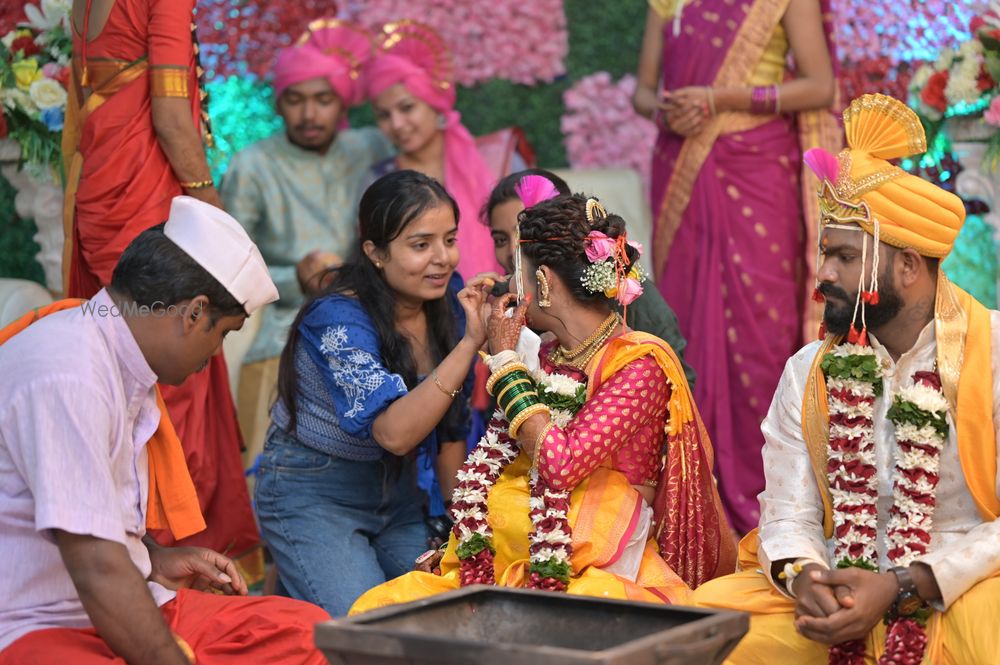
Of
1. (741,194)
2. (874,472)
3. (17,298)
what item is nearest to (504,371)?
(874,472)

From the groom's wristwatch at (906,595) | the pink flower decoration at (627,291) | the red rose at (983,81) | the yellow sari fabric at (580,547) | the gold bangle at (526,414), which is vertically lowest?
the yellow sari fabric at (580,547)

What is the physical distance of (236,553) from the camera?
575 cm

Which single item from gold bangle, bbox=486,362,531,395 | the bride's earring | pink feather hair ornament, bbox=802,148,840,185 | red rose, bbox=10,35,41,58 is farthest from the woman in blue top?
red rose, bbox=10,35,41,58

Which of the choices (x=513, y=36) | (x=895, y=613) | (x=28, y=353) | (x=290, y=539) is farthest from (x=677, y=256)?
(x=28, y=353)

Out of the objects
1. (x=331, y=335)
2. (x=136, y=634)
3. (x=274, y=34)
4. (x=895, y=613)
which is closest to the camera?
(x=136, y=634)

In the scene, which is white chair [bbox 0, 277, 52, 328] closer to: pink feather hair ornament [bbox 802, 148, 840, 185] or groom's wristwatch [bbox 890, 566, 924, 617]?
pink feather hair ornament [bbox 802, 148, 840, 185]

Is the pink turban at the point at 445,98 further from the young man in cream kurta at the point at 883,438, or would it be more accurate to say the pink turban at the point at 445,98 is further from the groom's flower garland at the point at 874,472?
the groom's flower garland at the point at 874,472

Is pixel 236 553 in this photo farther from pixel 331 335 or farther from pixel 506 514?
pixel 506 514

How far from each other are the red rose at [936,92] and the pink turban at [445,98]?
2.13 m

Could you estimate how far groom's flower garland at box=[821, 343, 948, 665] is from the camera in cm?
363

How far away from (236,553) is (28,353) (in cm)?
257

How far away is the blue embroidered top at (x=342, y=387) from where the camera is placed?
446 centimetres

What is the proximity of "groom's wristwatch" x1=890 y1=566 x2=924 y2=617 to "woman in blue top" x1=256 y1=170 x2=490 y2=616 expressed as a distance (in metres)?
1.58

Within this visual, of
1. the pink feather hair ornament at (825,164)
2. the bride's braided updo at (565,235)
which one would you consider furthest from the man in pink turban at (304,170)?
the pink feather hair ornament at (825,164)
